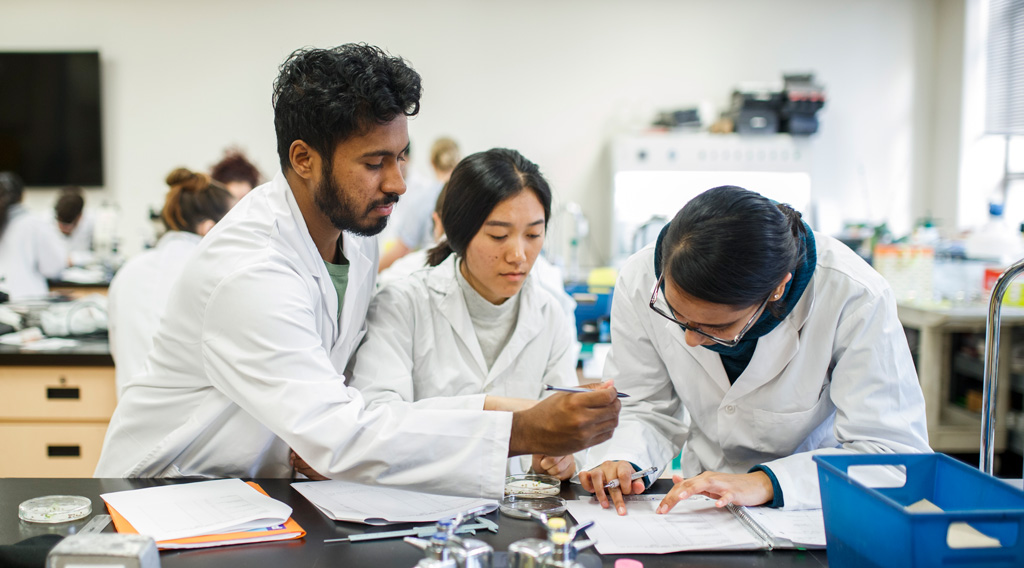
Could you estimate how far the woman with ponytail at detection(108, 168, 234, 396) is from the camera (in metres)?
2.29

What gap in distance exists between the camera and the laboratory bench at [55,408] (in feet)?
7.74

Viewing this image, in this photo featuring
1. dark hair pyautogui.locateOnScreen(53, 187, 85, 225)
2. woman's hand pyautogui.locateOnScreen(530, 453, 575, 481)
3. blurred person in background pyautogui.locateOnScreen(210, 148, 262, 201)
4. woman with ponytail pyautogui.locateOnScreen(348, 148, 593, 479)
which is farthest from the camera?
dark hair pyautogui.locateOnScreen(53, 187, 85, 225)

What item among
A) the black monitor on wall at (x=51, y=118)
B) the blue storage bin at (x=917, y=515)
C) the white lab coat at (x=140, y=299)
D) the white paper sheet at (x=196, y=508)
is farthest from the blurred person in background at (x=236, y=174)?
the blue storage bin at (x=917, y=515)

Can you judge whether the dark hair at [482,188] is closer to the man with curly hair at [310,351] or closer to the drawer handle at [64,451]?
the man with curly hair at [310,351]

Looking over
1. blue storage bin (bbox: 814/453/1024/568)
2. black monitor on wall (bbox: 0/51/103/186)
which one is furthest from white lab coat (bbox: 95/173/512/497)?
black monitor on wall (bbox: 0/51/103/186)

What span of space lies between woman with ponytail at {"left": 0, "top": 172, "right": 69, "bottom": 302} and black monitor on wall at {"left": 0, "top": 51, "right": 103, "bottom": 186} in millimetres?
788

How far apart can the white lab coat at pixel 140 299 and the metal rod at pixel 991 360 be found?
6.78ft

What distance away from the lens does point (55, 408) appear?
2.41 m

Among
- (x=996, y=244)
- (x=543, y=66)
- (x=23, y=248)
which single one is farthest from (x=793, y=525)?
(x=23, y=248)

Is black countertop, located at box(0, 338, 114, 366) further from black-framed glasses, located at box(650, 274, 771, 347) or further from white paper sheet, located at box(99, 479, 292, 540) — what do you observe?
black-framed glasses, located at box(650, 274, 771, 347)

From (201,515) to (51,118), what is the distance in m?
5.11

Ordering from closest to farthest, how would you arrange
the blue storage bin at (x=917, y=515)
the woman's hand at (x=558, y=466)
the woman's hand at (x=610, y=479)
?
the blue storage bin at (x=917, y=515) → the woman's hand at (x=610, y=479) → the woman's hand at (x=558, y=466)

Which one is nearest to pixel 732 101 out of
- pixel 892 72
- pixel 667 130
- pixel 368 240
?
pixel 667 130

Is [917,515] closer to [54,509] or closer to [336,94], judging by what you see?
[336,94]
